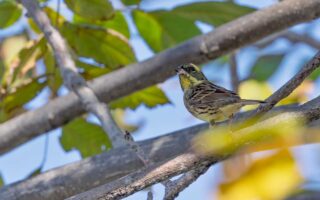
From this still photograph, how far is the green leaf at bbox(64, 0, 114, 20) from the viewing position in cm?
277

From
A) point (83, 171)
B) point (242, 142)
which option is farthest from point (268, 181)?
point (83, 171)

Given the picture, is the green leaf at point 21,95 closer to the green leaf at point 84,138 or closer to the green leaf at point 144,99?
the green leaf at point 84,138

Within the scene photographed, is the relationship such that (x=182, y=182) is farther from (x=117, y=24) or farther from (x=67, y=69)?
(x=117, y=24)

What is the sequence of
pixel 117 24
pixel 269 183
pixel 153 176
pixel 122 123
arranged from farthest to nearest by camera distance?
pixel 122 123 < pixel 117 24 < pixel 153 176 < pixel 269 183

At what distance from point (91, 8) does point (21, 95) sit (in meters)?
0.59

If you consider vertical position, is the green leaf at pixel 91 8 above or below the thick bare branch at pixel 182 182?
above

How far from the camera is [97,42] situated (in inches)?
121

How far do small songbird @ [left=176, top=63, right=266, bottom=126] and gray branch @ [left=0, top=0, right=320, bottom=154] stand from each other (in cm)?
16

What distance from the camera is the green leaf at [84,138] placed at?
3.05 metres

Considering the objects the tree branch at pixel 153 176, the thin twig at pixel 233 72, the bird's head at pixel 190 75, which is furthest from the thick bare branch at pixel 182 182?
the thin twig at pixel 233 72

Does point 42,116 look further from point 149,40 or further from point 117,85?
point 149,40

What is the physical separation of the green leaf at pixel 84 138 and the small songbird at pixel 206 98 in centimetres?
50

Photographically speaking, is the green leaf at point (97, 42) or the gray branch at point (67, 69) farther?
the green leaf at point (97, 42)

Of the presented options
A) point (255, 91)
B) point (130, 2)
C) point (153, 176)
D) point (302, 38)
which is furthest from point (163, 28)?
point (153, 176)
